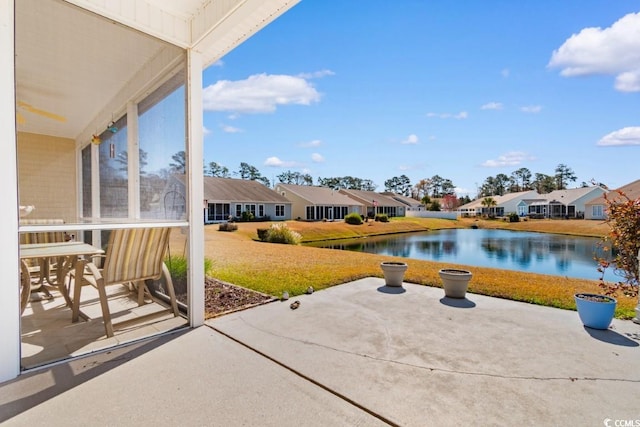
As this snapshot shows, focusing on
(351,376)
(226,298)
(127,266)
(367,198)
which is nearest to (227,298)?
(226,298)

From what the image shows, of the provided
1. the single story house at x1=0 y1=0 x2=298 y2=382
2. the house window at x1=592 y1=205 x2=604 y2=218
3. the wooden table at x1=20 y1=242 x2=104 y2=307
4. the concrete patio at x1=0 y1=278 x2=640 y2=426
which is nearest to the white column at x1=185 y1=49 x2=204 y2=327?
the single story house at x1=0 y1=0 x2=298 y2=382

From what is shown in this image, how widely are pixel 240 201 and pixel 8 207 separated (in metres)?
25.3

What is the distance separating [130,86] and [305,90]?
39.8m

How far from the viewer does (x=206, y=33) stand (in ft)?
10.5

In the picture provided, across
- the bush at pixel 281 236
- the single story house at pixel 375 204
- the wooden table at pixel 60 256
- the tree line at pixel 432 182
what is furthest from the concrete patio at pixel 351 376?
the tree line at pixel 432 182

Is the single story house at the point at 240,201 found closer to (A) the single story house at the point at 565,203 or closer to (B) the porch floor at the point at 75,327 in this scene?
(B) the porch floor at the point at 75,327

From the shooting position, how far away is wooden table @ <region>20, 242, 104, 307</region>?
123 inches

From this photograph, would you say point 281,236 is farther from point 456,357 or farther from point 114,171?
point 456,357

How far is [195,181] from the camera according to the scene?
340 centimetres

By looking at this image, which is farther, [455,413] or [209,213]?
[209,213]

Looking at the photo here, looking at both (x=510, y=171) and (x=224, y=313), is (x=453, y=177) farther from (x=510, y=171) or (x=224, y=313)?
(x=224, y=313)

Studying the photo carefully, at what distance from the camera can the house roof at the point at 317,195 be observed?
107 feet

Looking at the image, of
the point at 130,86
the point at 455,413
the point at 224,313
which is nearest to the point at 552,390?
the point at 455,413

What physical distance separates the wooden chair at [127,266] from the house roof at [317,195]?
28.0 metres
